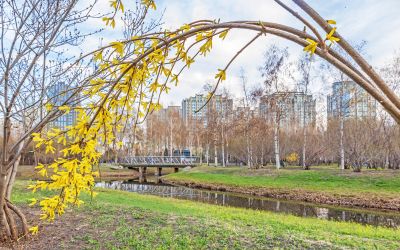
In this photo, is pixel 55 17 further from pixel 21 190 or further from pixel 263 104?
pixel 263 104

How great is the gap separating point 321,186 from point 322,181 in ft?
4.05

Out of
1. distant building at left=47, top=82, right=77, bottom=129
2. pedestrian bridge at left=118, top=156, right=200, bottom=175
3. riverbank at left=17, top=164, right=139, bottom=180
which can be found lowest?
riverbank at left=17, top=164, right=139, bottom=180

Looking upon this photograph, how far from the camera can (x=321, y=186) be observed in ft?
69.6

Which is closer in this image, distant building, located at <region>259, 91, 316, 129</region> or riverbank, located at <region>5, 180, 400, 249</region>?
riverbank, located at <region>5, 180, 400, 249</region>

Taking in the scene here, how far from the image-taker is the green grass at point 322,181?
19594 millimetres

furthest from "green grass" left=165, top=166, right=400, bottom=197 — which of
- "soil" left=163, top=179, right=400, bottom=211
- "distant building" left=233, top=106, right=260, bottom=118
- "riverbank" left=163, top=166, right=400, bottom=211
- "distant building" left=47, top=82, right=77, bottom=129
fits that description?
"distant building" left=47, top=82, right=77, bottom=129

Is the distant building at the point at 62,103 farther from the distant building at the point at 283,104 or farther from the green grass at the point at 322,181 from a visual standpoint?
the distant building at the point at 283,104

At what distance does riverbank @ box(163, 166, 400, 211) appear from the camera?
17938 millimetres

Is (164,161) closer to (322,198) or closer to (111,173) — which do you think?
(111,173)

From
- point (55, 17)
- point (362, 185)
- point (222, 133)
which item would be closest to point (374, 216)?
point (362, 185)

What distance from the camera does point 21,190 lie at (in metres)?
13.6

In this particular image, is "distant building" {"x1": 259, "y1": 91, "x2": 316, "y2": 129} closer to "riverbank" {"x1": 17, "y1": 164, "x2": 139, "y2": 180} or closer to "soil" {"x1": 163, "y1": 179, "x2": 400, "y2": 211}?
"soil" {"x1": 163, "y1": 179, "x2": 400, "y2": 211}

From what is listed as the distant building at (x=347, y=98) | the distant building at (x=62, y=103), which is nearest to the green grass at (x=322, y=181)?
the distant building at (x=347, y=98)

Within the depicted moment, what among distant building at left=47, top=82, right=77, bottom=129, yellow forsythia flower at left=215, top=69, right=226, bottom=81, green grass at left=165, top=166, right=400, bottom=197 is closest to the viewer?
yellow forsythia flower at left=215, top=69, right=226, bottom=81
